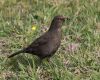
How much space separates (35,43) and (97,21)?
72.2 inches

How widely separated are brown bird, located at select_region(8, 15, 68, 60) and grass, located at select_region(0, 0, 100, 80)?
17cm

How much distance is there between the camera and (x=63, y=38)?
774cm

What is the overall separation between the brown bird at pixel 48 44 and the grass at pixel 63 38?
17cm

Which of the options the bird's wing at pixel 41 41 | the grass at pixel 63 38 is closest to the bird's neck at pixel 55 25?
the bird's wing at pixel 41 41

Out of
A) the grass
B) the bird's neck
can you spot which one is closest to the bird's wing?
the bird's neck

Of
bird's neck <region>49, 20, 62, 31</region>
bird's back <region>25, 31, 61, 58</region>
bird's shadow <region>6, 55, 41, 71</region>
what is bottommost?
bird's shadow <region>6, 55, 41, 71</region>

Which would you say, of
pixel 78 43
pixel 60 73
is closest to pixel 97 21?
pixel 78 43

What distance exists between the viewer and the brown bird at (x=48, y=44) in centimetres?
666

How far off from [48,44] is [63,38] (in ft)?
3.55

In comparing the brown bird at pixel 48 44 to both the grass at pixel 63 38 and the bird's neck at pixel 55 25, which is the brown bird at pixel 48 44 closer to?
the bird's neck at pixel 55 25

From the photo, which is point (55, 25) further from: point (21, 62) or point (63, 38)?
point (63, 38)

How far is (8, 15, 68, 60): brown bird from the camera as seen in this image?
6660 mm

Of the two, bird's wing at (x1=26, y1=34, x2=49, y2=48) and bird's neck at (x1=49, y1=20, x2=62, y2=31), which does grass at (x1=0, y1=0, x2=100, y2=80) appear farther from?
bird's neck at (x1=49, y1=20, x2=62, y2=31)

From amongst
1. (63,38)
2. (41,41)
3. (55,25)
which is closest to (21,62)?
(41,41)
